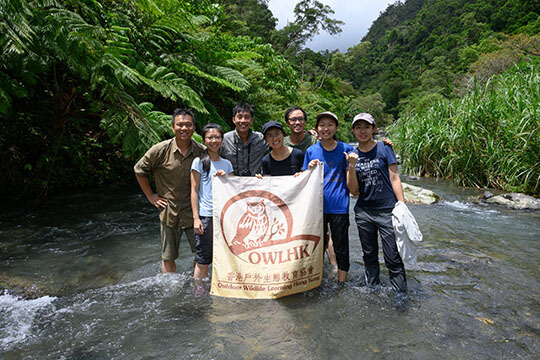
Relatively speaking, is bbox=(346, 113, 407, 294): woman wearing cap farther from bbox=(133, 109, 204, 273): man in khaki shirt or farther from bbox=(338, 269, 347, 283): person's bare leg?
bbox=(133, 109, 204, 273): man in khaki shirt

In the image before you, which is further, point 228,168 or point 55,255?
point 55,255

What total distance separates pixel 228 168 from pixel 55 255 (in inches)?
117

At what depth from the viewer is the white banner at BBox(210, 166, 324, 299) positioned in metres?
2.84

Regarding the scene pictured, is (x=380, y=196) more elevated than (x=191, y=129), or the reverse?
(x=191, y=129)

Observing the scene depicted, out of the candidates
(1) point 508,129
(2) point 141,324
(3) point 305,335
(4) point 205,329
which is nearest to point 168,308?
(2) point 141,324

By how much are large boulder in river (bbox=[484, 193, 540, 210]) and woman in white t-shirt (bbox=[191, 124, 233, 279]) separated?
6.44m

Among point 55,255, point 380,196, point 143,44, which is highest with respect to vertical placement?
point 143,44

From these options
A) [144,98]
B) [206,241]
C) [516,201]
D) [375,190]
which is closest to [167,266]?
[206,241]

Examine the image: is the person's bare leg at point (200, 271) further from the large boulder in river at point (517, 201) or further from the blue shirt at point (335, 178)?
the large boulder in river at point (517, 201)

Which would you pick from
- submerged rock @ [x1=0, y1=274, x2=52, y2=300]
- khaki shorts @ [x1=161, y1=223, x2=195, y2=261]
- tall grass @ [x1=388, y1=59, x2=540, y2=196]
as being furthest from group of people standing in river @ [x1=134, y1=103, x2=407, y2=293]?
tall grass @ [x1=388, y1=59, x2=540, y2=196]

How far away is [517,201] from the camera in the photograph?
6793 millimetres

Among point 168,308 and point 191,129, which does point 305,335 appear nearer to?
point 168,308

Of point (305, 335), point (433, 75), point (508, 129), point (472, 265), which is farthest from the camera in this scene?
point (433, 75)

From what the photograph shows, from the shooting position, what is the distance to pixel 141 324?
2645mm
